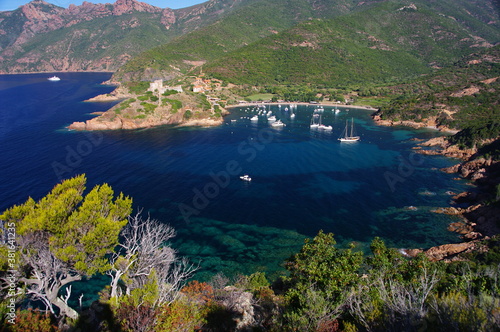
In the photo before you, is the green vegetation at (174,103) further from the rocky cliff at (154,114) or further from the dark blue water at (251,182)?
the dark blue water at (251,182)

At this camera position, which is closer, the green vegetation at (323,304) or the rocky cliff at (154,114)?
the green vegetation at (323,304)

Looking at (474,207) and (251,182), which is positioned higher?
(474,207)

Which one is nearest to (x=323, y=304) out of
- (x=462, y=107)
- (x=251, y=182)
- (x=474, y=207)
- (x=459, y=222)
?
(x=459, y=222)

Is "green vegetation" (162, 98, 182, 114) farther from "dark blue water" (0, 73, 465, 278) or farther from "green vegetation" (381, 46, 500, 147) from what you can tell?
"green vegetation" (381, 46, 500, 147)

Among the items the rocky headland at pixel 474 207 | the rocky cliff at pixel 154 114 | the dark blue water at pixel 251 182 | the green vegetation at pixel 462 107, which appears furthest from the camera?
the rocky cliff at pixel 154 114

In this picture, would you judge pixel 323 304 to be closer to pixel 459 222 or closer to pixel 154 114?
pixel 459 222

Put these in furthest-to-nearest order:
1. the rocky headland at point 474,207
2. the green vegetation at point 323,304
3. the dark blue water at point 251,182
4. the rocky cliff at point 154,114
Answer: the rocky cliff at point 154,114
the dark blue water at point 251,182
the rocky headland at point 474,207
the green vegetation at point 323,304

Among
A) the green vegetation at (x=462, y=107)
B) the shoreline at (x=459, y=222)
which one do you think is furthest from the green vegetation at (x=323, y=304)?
the green vegetation at (x=462, y=107)

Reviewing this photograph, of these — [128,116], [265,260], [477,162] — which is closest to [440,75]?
[477,162]

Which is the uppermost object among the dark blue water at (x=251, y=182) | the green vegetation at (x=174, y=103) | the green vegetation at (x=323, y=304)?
the green vegetation at (x=323, y=304)
